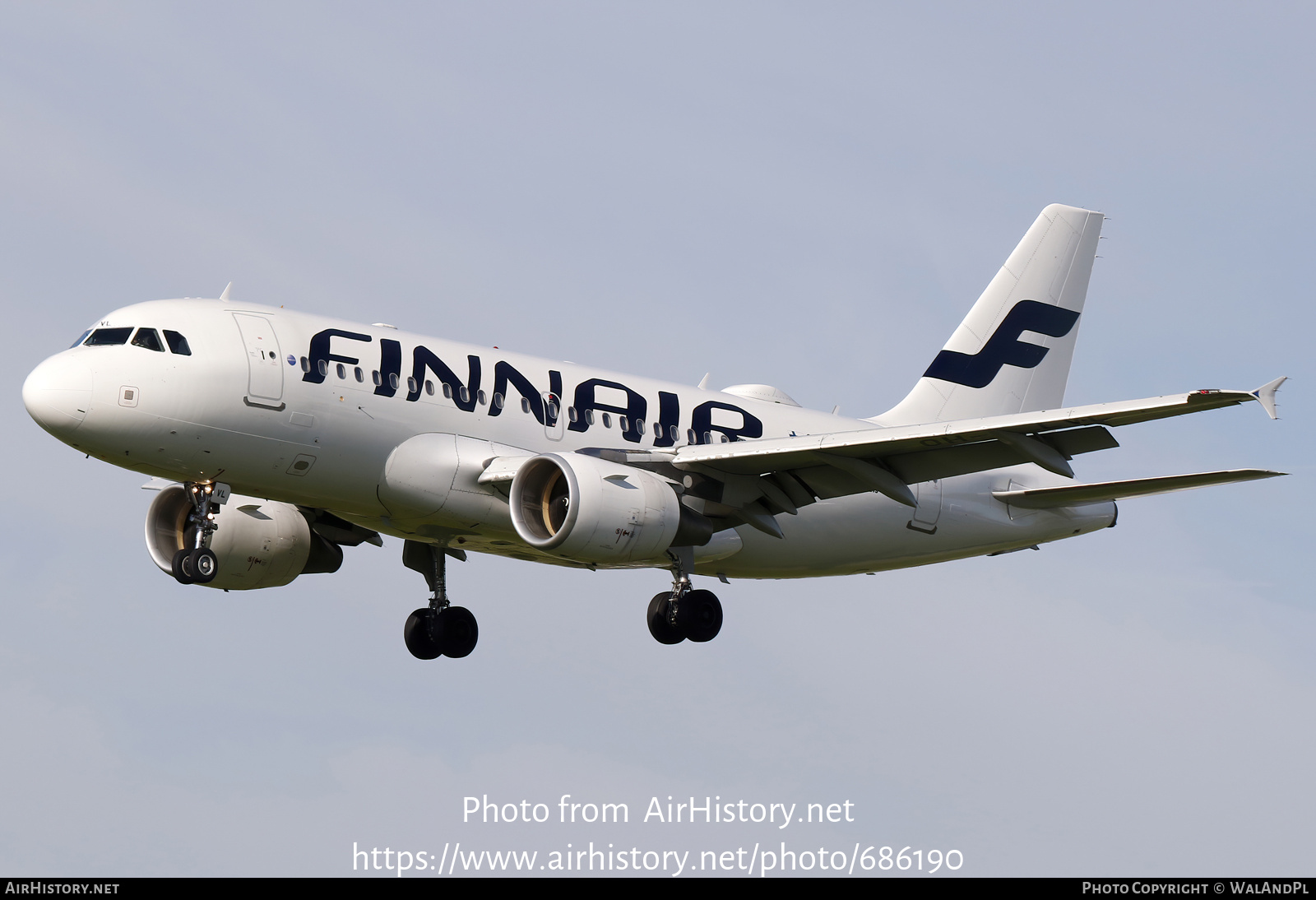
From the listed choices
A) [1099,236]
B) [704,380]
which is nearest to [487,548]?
[704,380]

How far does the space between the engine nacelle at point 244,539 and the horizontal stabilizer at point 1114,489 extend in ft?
48.7

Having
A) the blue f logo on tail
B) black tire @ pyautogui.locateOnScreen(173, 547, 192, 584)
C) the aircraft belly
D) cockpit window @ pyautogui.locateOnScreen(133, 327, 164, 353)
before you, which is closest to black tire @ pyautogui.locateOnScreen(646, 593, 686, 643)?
the aircraft belly

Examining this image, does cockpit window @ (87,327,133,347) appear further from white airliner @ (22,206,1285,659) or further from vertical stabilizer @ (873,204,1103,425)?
vertical stabilizer @ (873,204,1103,425)

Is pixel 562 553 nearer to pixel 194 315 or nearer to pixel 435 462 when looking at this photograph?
pixel 435 462

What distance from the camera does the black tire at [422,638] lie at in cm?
3512

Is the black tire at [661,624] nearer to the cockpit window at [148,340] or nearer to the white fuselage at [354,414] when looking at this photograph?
the white fuselage at [354,414]

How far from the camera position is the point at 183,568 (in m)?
29.2

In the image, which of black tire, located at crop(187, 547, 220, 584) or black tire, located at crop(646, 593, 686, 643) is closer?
black tire, located at crop(187, 547, 220, 584)

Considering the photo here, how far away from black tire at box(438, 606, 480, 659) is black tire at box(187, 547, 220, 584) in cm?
693

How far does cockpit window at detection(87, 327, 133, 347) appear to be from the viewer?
28.1 metres

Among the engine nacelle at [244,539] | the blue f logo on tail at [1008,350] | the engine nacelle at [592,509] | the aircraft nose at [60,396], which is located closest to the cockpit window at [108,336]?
the aircraft nose at [60,396]

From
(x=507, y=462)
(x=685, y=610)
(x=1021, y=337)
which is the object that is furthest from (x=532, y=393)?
(x=1021, y=337)

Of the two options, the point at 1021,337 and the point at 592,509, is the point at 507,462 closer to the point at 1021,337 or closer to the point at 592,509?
the point at 592,509

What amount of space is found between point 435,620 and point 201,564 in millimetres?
7056
